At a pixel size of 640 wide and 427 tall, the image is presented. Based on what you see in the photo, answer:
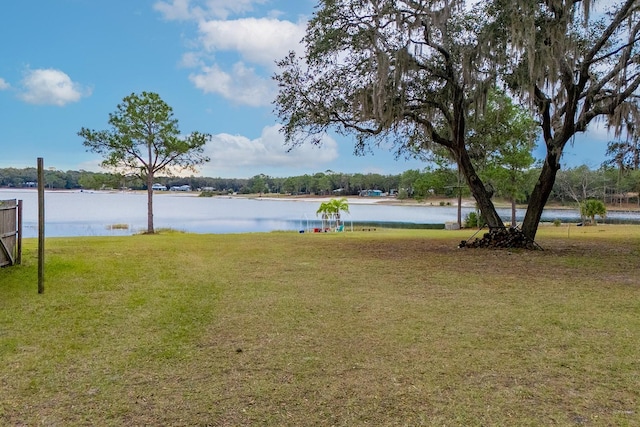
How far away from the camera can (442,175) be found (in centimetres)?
2822

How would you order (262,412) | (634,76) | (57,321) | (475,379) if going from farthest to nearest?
(634,76) → (57,321) → (475,379) → (262,412)

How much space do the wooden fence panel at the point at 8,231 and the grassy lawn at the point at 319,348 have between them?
0.32 metres

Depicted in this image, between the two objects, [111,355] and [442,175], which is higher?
[442,175]

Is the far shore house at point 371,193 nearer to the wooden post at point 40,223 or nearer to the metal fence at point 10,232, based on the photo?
the metal fence at point 10,232

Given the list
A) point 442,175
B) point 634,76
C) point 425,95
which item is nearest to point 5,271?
point 425,95

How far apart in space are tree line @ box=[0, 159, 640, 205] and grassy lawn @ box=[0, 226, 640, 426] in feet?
10.5

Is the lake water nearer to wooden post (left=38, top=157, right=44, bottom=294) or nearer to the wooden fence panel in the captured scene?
the wooden fence panel

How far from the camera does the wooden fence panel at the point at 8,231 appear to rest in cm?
729

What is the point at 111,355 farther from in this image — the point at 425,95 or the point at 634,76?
the point at 634,76

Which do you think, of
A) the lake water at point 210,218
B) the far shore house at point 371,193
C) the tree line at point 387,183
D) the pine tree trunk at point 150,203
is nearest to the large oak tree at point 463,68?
the tree line at point 387,183

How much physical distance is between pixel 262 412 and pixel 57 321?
9.88ft

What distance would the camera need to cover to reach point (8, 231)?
7.48 meters

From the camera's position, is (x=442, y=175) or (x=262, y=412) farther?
(x=442, y=175)

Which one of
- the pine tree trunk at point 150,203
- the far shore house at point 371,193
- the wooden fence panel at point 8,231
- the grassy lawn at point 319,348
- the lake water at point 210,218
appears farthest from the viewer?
the far shore house at point 371,193
